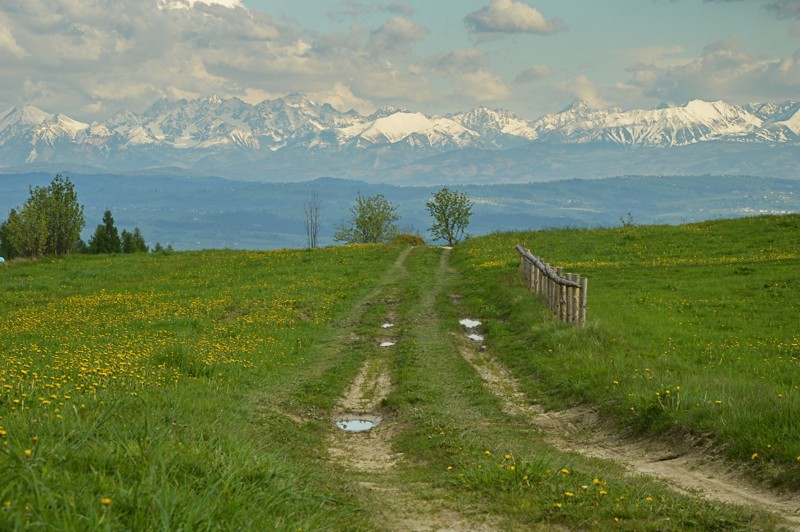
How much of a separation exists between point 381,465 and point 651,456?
4613mm

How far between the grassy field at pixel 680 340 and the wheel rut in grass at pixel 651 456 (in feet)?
1.23

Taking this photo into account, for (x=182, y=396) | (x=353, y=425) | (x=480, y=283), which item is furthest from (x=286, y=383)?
(x=480, y=283)

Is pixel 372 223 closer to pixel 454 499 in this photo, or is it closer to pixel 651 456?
pixel 651 456

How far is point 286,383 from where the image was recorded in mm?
17047

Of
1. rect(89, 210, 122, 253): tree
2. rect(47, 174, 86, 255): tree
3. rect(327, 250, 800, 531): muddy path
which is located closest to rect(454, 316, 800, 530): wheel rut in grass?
rect(327, 250, 800, 531): muddy path

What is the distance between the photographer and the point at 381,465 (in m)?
11.6

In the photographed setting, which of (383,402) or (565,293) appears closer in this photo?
(383,402)

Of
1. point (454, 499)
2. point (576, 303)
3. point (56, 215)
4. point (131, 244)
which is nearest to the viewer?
point (454, 499)

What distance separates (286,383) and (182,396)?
14.0 ft

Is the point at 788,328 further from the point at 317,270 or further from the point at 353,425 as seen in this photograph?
the point at 317,270

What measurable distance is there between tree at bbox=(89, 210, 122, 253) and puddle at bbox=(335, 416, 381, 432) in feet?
405

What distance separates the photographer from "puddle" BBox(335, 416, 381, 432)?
1426cm

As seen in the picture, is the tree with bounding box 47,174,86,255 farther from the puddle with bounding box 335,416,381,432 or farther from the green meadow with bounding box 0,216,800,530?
the puddle with bounding box 335,416,381,432

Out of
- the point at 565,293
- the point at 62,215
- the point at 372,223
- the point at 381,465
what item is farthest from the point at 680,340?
the point at 372,223
